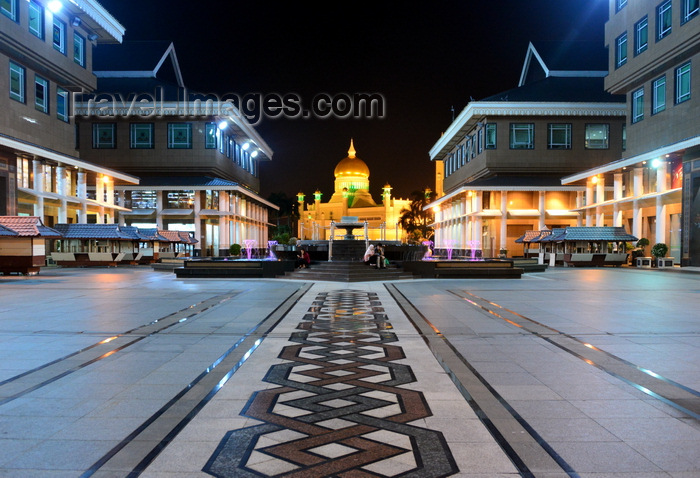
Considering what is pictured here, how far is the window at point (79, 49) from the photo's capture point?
35025 mm

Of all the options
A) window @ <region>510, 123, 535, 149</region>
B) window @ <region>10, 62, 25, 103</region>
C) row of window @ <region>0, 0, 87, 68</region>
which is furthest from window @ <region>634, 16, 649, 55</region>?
window @ <region>10, 62, 25, 103</region>

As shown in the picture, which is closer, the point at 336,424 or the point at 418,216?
the point at 336,424

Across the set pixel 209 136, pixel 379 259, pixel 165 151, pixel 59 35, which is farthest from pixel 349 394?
pixel 165 151

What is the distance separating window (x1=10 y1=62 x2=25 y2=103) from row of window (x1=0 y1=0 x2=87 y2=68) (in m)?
2.31

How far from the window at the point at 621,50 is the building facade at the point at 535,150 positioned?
326 inches

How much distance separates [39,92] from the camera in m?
32.3

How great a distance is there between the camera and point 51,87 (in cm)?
3344

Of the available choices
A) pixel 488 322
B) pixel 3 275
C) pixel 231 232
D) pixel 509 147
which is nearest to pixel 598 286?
pixel 488 322

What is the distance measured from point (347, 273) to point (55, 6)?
27.2 meters

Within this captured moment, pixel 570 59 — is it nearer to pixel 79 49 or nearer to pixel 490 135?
pixel 490 135

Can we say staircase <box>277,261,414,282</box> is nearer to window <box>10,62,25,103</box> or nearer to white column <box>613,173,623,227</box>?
window <box>10,62,25,103</box>

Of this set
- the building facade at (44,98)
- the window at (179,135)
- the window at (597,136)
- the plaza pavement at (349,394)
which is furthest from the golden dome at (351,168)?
the plaza pavement at (349,394)

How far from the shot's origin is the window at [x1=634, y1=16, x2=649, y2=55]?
32.0 m

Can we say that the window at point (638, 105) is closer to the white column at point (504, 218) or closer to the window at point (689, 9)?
the window at point (689, 9)
